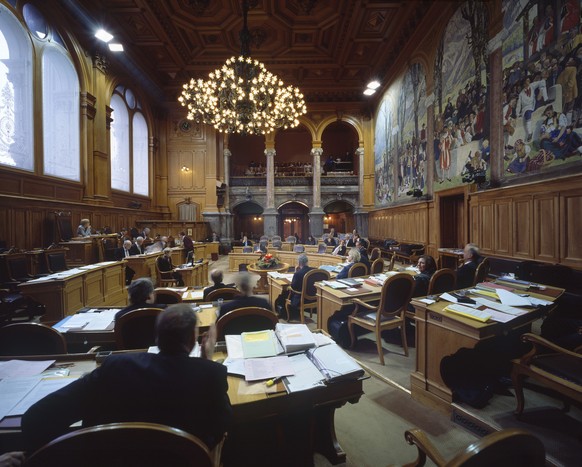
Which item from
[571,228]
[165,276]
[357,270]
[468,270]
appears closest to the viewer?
[468,270]

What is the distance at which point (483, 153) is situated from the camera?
23.1 feet

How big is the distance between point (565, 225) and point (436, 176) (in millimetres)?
4586

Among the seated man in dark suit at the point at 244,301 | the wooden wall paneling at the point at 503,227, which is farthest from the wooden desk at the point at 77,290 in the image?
the wooden wall paneling at the point at 503,227

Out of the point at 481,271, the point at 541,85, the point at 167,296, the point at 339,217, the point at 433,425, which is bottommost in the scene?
the point at 433,425

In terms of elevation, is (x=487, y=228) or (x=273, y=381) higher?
(x=487, y=228)

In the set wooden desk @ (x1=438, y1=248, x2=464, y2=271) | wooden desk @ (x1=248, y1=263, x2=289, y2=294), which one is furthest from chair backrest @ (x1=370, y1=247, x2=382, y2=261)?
wooden desk @ (x1=248, y1=263, x2=289, y2=294)

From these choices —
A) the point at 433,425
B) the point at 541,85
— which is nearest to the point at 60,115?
the point at 433,425

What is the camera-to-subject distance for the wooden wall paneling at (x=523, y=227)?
5.73 m

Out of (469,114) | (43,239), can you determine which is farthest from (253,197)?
(469,114)

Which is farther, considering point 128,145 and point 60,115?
point 128,145

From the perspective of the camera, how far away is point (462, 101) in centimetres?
778

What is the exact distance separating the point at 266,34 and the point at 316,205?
8613mm

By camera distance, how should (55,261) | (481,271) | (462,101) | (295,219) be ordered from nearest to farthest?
(481,271) → (55,261) → (462,101) → (295,219)

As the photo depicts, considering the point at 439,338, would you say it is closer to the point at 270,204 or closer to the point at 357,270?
the point at 357,270
